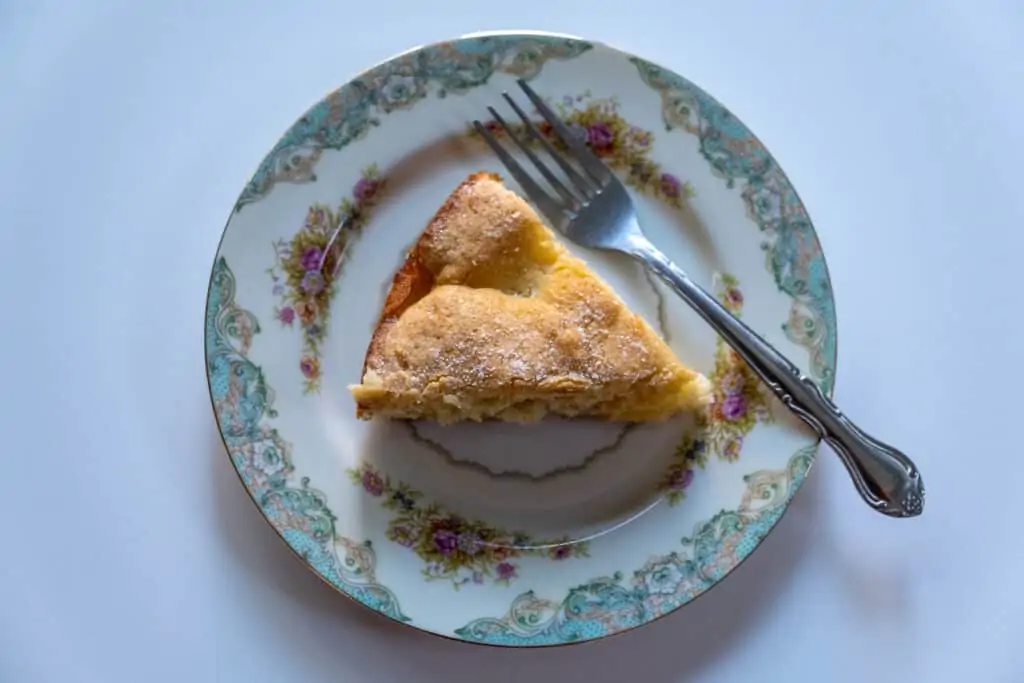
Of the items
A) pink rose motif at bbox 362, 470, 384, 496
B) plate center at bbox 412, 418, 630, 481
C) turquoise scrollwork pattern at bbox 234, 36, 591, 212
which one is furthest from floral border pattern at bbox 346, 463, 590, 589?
turquoise scrollwork pattern at bbox 234, 36, 591, 212

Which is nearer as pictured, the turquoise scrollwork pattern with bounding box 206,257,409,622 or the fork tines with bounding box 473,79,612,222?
the turquoise scrollwork pattern with bounding box 206,257,409,622

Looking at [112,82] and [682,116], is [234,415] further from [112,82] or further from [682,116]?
[682,116]

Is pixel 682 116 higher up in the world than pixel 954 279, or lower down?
higher up

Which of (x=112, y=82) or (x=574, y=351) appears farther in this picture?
(x=112, y=82)

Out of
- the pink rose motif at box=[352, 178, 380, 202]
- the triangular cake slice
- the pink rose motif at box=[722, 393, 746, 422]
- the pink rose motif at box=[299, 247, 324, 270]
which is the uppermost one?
the pink rose motif at box=[352, 178, 380, 202]

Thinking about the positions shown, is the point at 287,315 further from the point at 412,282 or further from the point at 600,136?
the point at 600,136

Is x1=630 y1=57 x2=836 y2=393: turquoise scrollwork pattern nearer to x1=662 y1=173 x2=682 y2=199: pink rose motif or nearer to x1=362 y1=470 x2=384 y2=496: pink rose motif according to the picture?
x1=662 y1=173 x2=682 y2=199: pink rose motif

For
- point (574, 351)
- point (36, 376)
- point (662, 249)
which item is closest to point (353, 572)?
point (574, 351)

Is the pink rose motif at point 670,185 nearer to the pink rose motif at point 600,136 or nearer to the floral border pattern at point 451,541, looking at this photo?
the pink rose motif at point 600,136
